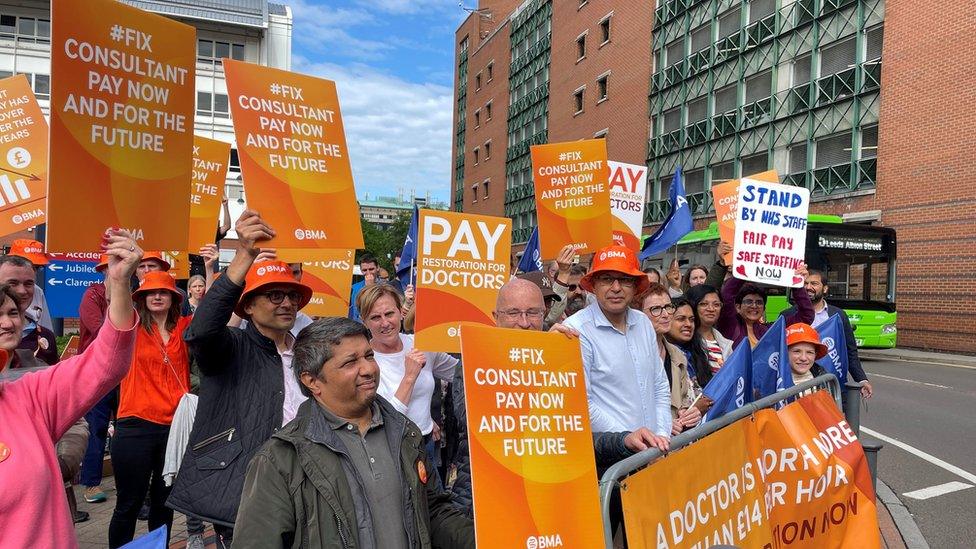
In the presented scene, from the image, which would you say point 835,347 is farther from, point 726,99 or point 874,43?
point 726,99

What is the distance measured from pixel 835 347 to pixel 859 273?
38.0 ft

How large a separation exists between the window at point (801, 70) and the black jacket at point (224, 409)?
24.8m

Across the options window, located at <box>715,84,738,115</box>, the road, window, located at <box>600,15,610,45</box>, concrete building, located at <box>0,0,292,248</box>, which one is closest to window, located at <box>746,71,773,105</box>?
window, located at <box>715,84,738,115</box>

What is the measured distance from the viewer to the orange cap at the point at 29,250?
604cm

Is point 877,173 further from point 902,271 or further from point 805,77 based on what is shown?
point 805,77

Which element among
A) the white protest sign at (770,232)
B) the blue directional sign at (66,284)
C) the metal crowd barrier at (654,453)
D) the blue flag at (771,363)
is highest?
the white protest sign at (770,232)

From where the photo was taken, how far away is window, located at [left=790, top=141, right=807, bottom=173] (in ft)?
78.2

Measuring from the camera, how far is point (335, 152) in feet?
13.8

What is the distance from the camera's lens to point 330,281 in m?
→ 6.47

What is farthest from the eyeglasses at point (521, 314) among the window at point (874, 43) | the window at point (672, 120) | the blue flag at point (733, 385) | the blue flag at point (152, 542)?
the window at point (672, 120)

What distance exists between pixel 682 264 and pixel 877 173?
6.97 meters

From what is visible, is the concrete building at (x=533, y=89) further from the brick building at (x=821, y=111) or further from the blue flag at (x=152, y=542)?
the blue flag at (x=152, y=542)

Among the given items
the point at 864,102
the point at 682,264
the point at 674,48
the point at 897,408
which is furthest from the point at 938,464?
the point at 674,48

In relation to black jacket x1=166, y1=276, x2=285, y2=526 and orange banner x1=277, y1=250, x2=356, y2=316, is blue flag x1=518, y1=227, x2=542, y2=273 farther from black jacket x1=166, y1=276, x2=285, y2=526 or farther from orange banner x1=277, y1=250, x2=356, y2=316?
black jacket x1=166, y1=276, x2=285, y2=526
